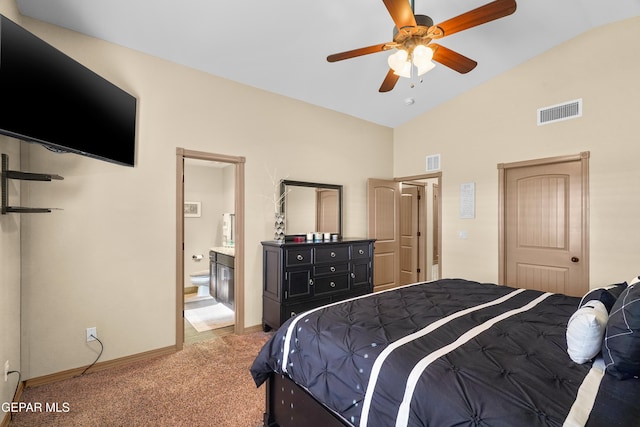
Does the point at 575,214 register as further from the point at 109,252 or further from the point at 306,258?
the point at 109,252

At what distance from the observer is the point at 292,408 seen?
1.73 meters

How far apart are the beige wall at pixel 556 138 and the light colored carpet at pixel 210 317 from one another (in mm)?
3103

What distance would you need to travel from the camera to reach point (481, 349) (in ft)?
4.51

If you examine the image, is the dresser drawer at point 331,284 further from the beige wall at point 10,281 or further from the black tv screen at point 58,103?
the beige wall at point 10,281

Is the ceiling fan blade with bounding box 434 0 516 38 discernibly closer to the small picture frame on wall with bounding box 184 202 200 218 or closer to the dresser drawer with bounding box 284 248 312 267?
the dresser drawer with bounding box 284 248 312 267

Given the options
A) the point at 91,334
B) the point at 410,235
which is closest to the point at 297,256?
the point at 91,334

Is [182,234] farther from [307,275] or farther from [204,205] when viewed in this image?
[204,205]

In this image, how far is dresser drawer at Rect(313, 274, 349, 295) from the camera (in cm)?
361

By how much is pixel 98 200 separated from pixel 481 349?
3.02m

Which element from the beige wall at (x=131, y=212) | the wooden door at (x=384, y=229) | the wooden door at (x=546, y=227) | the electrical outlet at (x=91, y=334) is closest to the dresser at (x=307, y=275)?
the beige wall at (x=131, y=212)

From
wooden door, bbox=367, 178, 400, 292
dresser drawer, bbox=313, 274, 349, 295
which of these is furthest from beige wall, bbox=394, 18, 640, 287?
dresser drawer, bbox=313, 274, 349, 295

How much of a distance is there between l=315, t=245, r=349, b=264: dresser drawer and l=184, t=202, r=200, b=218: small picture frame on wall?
2850 millimetres

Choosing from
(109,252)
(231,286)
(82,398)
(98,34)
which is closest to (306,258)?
(231,286)

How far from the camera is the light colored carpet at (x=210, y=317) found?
3771 mm
